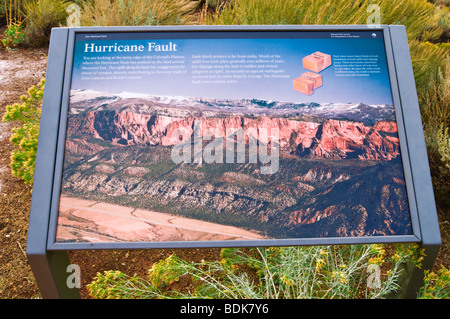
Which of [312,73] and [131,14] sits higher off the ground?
[131,14]

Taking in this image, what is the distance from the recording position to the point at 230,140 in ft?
5.50

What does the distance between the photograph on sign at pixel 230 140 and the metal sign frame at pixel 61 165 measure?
0.11 feet

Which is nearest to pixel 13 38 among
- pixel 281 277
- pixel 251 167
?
pixel 251 167

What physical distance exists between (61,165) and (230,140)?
30.0 inches

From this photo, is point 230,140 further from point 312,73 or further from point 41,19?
point 41,19

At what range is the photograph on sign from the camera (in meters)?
1.57

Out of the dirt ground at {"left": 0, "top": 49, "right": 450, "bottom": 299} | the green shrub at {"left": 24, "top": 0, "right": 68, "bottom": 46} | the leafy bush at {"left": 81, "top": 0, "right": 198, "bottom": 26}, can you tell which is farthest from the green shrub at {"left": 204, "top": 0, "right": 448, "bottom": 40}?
the green shrub at {"left": 24, "top": 0, "right": 68, "bottom": 46}

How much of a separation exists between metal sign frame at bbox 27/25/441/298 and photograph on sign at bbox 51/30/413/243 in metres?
0.03

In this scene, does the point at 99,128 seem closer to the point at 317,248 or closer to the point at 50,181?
the point at 50,181

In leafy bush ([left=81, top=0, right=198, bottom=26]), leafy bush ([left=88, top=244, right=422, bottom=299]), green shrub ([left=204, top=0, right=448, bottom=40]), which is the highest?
leafy bush ([left=81, top=0, right=198, bottom=26])

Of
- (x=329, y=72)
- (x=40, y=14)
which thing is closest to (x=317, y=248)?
(x=329, y=72)

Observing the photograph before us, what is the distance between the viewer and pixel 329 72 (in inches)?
69.2

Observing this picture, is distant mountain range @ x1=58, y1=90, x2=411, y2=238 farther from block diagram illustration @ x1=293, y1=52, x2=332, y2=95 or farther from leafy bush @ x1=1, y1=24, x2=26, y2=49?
leafy bush @ x1=1, y1=24, x2=26, y2=49

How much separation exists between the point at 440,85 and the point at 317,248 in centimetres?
195
